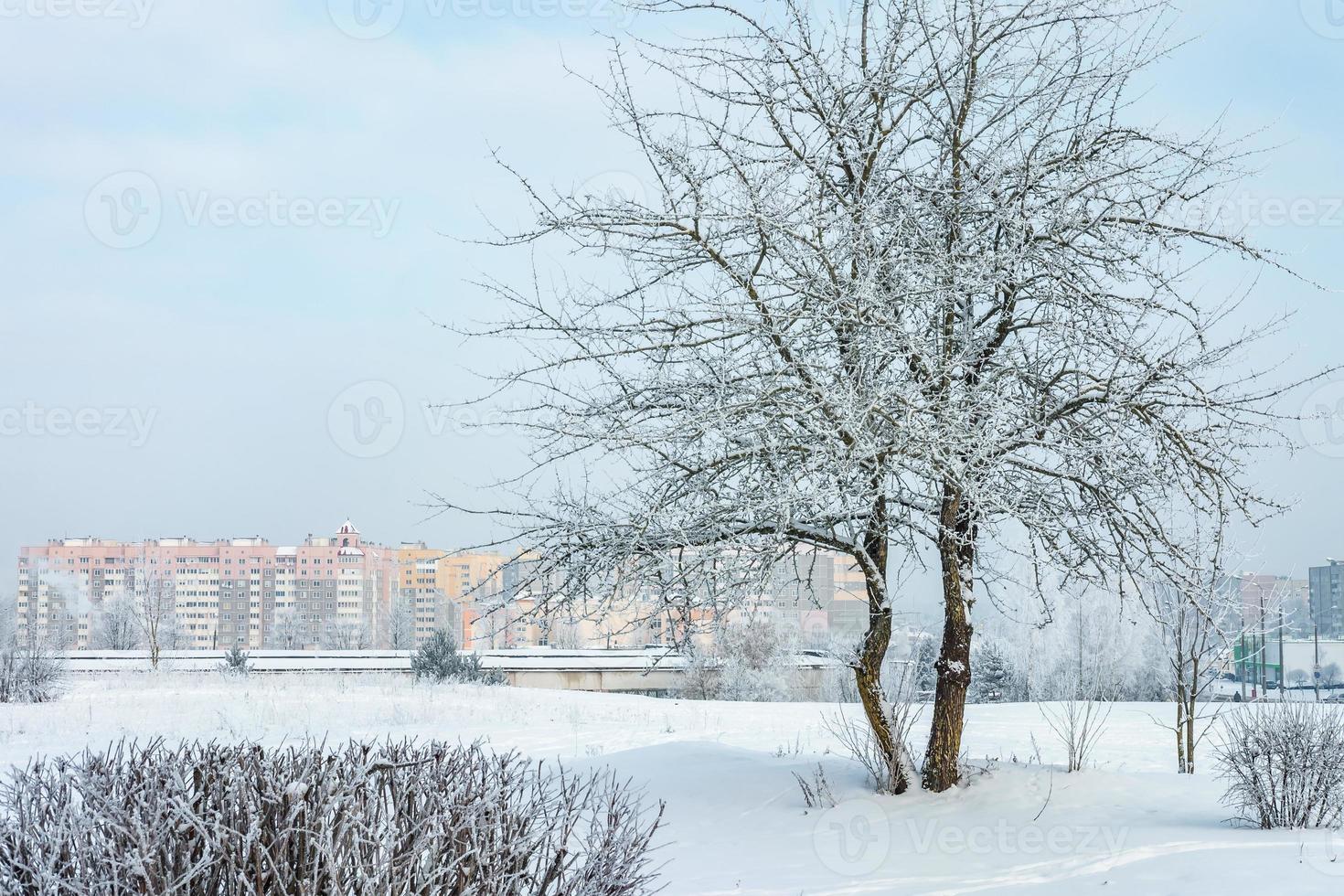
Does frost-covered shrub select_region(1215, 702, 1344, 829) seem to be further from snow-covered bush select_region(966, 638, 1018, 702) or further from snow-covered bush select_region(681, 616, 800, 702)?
snow-covered bush select_region(966, 638, 1018, 702)

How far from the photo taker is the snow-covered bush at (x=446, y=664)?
1015 inches

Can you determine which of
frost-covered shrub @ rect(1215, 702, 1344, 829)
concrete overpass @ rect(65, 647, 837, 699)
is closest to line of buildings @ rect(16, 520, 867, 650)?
concrete overpass @ rect(65, 647, 837, 699)

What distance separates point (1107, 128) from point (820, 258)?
2.64 m

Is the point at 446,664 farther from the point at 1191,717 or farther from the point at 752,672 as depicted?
the point at 1191,717

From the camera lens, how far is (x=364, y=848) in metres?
2.88

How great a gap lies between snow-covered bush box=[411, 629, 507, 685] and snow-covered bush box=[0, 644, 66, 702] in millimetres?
7580

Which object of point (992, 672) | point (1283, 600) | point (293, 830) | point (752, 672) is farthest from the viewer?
point (992, 672)

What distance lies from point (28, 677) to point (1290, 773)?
2141 centimetres

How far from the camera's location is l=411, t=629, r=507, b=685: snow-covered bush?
25781 mm

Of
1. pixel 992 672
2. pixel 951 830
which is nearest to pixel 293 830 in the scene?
pixel 951 830

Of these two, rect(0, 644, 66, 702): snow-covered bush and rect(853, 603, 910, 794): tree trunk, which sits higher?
rect(853, 603, 910, 794): tree trunk

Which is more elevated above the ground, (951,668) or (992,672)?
(951,668)

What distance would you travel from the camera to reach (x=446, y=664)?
1022 inches

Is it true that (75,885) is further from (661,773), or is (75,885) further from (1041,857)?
(661,773)
